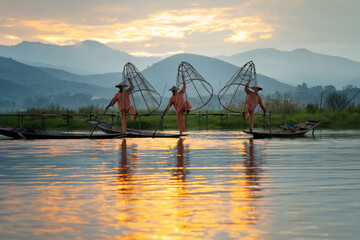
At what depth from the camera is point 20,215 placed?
20.2ft

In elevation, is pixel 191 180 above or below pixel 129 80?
below

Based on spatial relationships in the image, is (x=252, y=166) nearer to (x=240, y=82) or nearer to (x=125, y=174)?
(x=125, y=174)

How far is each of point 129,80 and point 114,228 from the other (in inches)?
679

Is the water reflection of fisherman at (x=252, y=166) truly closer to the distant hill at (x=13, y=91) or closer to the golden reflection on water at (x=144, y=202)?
the golden reflection on water at (x=144, y=202)

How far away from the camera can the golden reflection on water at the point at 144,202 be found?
5430 mm

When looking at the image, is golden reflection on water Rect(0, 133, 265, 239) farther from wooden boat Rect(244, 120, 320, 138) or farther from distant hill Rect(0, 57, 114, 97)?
distant hill Rect(0, 57, 114, 97)

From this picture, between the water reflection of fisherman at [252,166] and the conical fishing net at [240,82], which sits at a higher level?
the conical fishing net at [240,82]

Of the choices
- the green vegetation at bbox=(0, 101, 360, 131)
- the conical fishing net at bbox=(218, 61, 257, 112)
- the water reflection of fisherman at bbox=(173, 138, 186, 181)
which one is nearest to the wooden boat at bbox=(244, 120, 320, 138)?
the conical fishing net at bbox=(218, 61, 257, 112)

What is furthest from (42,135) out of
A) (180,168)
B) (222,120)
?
(222,120)

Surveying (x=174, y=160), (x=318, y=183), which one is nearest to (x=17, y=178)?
(x=174, y=160)

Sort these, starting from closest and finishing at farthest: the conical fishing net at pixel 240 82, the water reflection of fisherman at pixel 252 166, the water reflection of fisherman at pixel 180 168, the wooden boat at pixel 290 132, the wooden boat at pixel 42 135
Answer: the water reflection of fisherman at pixel 252 166, the water reflection of fisherman at pixel 180 168, the wooden boat at pixel 42 135, the wooden boat at pixel 290 132, the conical fishing net at pixel 240 82

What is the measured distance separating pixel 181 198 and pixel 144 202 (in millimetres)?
517

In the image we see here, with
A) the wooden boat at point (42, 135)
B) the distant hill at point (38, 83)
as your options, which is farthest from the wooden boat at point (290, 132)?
the distant hill at point (38, 83)

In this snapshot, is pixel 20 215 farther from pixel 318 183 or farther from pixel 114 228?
pixel 318 183
